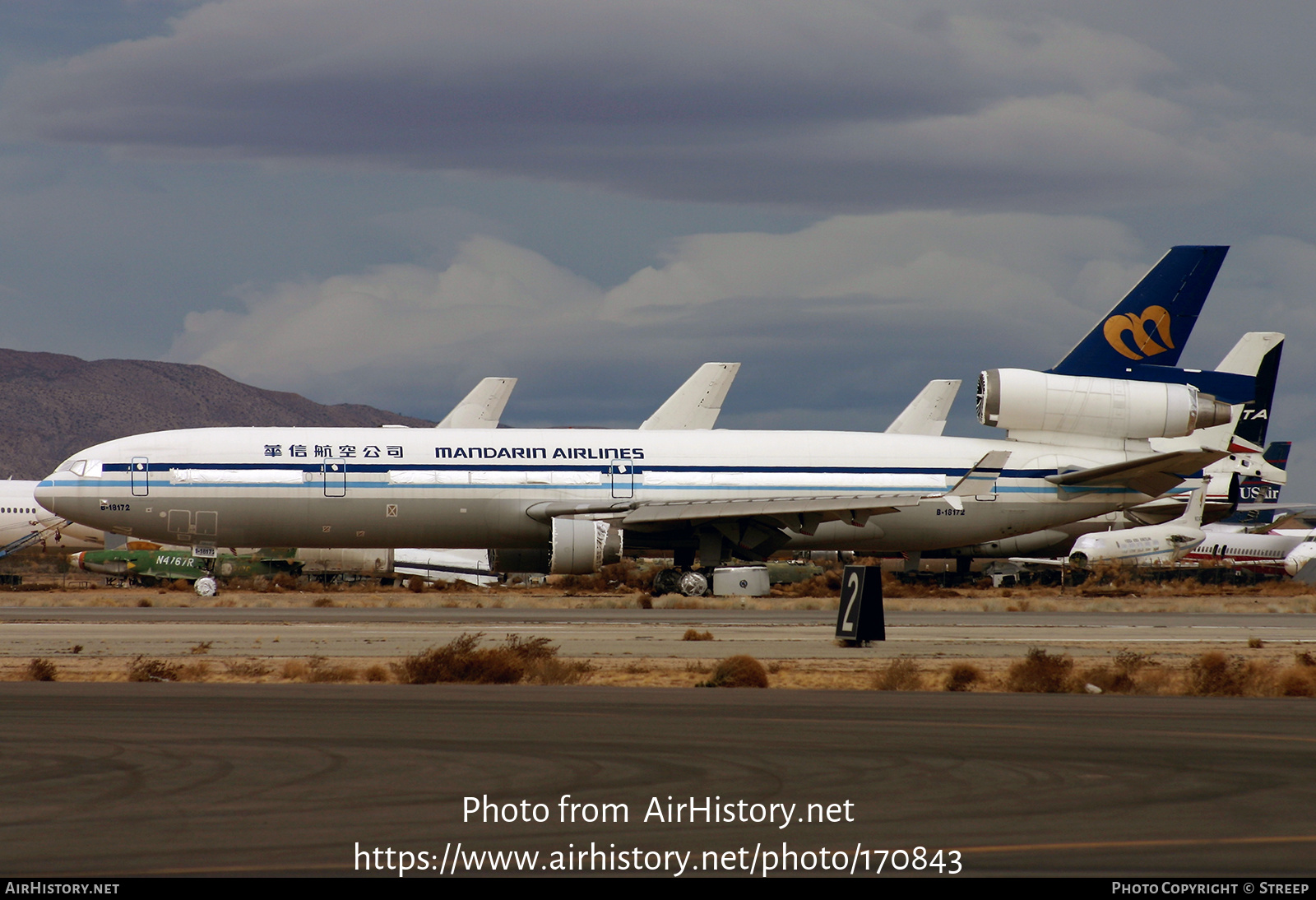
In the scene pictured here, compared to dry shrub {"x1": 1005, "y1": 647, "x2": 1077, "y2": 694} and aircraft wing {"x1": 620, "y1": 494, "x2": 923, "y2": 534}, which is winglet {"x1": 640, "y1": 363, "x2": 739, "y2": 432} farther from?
dry shrub {"x1": 1005, "y1": 647, "x2": 1077, "y2": 694}

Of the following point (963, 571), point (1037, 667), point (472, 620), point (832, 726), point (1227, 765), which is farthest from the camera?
point (963, 571)

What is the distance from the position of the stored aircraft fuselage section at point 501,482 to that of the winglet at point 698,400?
10.4m

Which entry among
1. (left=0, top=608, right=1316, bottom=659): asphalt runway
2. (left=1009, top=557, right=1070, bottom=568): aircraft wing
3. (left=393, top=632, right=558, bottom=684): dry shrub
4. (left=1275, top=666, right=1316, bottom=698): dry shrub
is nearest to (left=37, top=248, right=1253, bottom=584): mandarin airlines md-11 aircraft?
(left=0, top=608, right=1316, bottom=659): asphalt runway

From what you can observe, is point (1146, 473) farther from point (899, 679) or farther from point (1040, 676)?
point (899, 679)

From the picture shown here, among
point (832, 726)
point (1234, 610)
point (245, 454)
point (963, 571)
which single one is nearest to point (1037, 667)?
point (832, 726)

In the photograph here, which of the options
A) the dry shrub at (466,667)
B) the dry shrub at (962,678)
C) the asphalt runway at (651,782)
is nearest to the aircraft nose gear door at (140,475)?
the dry shrub at (466,667)

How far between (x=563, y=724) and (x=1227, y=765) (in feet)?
20.4

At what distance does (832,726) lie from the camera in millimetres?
14008

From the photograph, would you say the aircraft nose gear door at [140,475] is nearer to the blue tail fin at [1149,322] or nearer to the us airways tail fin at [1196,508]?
the blue tail fin at [1149,322]

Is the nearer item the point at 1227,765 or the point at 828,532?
the point at 1227,765

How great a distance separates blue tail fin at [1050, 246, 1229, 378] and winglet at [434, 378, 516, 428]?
24514 millimetres

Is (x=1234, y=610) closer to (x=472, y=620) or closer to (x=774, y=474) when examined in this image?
(x=774, y=474)

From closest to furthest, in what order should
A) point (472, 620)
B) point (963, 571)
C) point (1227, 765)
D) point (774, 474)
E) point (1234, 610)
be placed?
point (1227, 765) → point (472, 620) → point (1234, 610) → point (774, 474) → point (963, 571)

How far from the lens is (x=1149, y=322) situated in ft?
157
